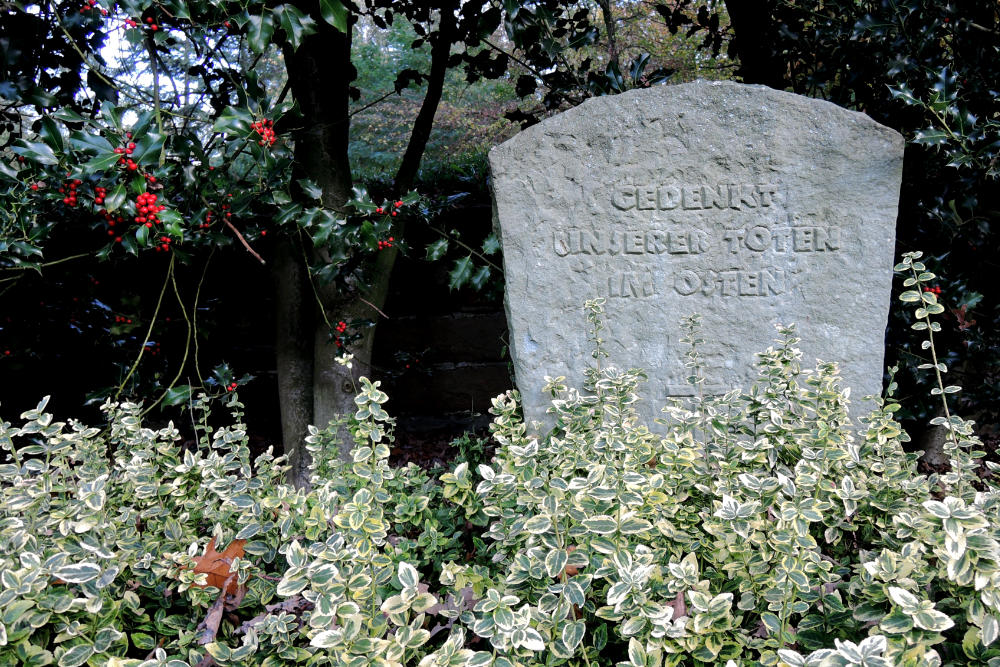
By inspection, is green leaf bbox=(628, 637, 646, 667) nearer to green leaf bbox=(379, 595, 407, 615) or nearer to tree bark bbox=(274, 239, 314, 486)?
green leaf bbox=(379, 595, 407, 615)

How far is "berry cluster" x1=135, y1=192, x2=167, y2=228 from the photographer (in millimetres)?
1854

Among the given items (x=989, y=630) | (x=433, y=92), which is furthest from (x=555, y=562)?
(x=433, y=92)

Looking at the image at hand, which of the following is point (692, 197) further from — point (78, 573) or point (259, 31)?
point (78, 573)

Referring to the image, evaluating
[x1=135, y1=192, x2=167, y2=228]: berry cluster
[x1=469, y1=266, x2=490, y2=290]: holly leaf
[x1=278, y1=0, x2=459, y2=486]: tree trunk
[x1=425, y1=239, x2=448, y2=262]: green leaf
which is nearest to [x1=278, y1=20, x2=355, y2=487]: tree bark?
[x1=278, y1=0, x2=459, y2=486]: tree trunk

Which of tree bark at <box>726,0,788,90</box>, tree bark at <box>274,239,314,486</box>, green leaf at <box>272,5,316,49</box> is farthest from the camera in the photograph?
tree bark at <box>726,0,788,90</box>

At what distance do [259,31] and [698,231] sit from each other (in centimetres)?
156

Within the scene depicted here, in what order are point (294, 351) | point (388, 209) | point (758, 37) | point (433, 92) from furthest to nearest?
point (758, 37)
point (294, 351)
point (433, 92)
point (388, 209)

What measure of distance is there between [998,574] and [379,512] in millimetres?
1054

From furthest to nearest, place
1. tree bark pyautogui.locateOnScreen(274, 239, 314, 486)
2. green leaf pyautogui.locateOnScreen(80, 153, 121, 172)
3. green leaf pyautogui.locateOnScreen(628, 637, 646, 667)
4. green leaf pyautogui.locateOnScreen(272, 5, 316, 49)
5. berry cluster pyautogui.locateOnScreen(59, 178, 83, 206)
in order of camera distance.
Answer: tree bark pyautogui.locateOnScreen(274, 239, 314, 486), berry cluster pyautogui.locateOnScreen(59, 178, 83, 206), green leaf pyautogui.locateOnScreen(272, 5, 316, 49), green leaf pyautogui.locateOnScreen(80, 153, 121, 172), green leaf pyautogui.locateOnScreen(628, 637, 646, 667)

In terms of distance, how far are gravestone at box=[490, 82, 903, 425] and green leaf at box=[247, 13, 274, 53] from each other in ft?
2.74

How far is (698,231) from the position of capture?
95.7 inches

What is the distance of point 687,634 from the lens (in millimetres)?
1118

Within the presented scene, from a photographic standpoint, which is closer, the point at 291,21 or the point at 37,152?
the point at 37,152

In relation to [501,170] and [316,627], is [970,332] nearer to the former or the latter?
[501,170]
